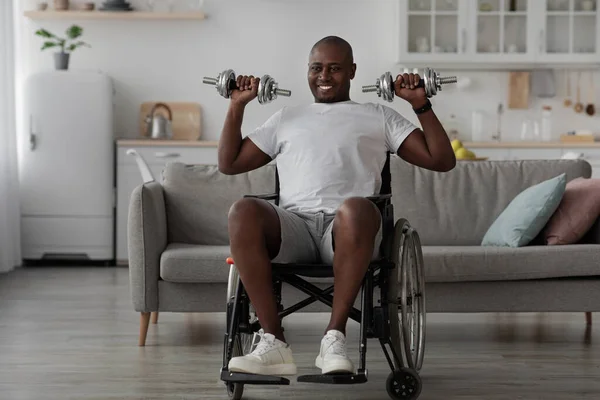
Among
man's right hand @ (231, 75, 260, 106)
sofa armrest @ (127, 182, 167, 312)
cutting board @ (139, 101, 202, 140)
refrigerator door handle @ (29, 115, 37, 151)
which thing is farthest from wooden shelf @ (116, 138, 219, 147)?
man's right hand @ (231, 75, 260, 106)

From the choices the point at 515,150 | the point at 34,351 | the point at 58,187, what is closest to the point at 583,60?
the point at 515,150

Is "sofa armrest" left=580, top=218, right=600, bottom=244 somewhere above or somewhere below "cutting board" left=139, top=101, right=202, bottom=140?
below

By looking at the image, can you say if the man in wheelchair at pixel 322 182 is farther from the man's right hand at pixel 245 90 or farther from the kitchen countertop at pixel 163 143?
the kitchen countertop at pixel 163 143

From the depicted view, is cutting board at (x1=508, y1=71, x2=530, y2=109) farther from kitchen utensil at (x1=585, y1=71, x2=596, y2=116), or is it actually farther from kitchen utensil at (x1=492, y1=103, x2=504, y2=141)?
kitchen utensil at (x1=585, y1=71, x2=596, y2=116)

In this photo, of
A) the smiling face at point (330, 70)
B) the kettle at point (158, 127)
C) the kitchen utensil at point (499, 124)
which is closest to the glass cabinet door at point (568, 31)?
the kitchen utensil at point (499, 124)

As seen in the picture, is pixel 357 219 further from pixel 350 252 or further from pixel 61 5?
pixel 61 5

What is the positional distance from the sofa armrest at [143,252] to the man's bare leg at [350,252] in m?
1.17

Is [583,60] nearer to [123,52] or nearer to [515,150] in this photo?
[515,150]

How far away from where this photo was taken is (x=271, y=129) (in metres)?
3.15

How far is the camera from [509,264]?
3738 millimetres

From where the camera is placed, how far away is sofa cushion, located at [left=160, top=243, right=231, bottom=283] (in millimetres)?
3730

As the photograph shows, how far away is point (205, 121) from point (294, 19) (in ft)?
3.14

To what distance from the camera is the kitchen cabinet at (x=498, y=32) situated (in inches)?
270

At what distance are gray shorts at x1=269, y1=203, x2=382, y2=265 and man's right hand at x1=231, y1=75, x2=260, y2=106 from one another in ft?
1.14
